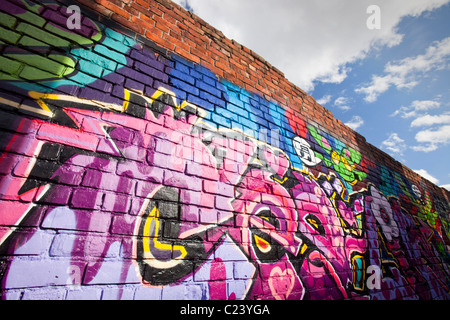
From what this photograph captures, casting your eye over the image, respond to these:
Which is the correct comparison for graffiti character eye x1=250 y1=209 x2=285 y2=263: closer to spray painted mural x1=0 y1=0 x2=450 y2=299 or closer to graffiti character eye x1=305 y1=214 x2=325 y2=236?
spray painted mural x1=0 y1=0 x2=450 y2=299

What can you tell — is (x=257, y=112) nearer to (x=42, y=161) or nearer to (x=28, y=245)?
(x=42, y=161)

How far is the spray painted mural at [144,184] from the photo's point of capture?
93 cm

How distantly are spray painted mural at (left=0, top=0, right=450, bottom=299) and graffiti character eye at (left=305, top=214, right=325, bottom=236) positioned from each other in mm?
15

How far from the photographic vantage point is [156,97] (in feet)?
4.95

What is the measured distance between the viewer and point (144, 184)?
1.24 metres

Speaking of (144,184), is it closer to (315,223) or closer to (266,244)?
(266,244)

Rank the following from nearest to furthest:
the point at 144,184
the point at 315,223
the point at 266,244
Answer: the point at 144,184
the point at 266,244
the point at 315,223

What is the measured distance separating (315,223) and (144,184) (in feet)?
5.76

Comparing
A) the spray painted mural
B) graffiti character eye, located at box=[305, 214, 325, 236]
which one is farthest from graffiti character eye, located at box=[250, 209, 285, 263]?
graffiti character eye, located at box=[305, 214, 325, 236]

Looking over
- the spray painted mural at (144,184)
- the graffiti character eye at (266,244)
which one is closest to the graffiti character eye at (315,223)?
the spray painted mural at (144,184)

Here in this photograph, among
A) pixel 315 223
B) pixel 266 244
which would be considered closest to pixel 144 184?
pixel 266 244

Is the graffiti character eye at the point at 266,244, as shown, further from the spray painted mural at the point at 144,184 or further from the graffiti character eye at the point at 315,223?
the graffiti character eye at the point at 315,223

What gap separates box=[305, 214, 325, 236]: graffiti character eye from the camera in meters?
2.02
